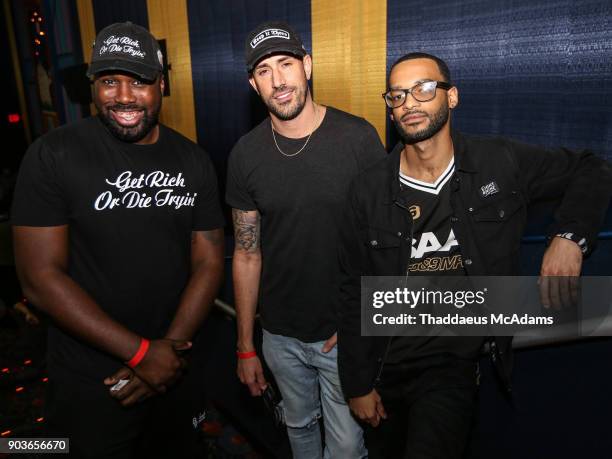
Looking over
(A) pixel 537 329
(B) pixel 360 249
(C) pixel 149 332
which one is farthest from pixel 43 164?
(A) pixel 537 329

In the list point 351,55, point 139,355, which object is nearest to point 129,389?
point 139,355

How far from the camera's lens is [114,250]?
6.07 feet

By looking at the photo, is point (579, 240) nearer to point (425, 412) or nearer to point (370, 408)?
point (425, 412)

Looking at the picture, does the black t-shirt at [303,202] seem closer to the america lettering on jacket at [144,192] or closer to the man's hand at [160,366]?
the america lettering on jacket at [144,192]

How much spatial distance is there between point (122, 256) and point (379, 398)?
111 cm

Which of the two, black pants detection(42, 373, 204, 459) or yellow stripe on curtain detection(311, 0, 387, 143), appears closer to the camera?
black pants detection(42, 373, 204, 459)

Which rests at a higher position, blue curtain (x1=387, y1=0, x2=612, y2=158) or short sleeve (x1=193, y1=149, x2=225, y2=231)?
blue curtain (x1=387, y1=0, x2=612, y2=158)

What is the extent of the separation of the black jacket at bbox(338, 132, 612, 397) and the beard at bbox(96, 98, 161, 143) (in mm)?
816

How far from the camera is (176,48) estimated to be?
3.97 meters

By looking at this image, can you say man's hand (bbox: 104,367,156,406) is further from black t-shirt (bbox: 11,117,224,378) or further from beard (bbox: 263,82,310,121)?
beard (bbox: 263,82,310,121)

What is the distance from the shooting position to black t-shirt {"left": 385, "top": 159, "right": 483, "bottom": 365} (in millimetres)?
1794

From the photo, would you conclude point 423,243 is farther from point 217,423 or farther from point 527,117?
point 217,423

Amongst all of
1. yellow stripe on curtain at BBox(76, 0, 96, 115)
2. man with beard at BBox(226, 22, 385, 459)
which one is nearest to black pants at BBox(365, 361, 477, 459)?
man with beard at BBox(226, 22, 385, 459)

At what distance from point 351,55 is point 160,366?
1.74 metres
